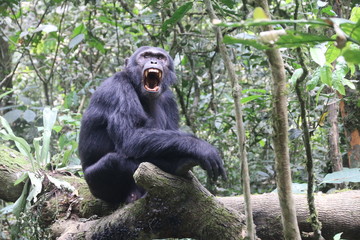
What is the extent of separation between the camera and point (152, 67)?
466 cm

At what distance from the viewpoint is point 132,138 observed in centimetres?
390

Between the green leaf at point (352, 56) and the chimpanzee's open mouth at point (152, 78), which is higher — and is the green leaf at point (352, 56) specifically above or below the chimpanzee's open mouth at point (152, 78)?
below

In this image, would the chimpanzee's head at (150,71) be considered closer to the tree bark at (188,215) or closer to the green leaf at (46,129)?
the green leaf at (46,129)

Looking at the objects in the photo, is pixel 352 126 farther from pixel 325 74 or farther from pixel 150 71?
pixel 325 74

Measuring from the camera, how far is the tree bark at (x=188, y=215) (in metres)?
3.34

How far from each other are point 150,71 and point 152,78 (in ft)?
0.48

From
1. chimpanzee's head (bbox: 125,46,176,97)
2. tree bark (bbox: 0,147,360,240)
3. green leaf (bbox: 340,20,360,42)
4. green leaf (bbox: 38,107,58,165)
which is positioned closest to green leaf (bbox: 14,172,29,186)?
green leaf (bbox: 38,107,58,165)

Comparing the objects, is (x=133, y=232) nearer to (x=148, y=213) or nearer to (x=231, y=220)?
(x=148, y=213)

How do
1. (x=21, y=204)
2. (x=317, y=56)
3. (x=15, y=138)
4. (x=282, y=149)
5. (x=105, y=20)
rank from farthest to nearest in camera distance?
(x=105, y=20) → (x=15, y=138) → (x=21, y=204) → (x=317, y=56) → (x=282, y=149)

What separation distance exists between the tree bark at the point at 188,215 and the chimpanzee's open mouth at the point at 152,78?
1.35m

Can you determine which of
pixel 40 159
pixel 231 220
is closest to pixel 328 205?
pixel 231 220

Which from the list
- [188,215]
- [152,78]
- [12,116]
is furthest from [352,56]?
[12,116]

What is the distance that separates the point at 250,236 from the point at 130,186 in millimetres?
2118

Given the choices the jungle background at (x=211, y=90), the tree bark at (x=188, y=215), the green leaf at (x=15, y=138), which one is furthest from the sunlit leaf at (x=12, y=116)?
the tree bark at (x=188, y=215)
